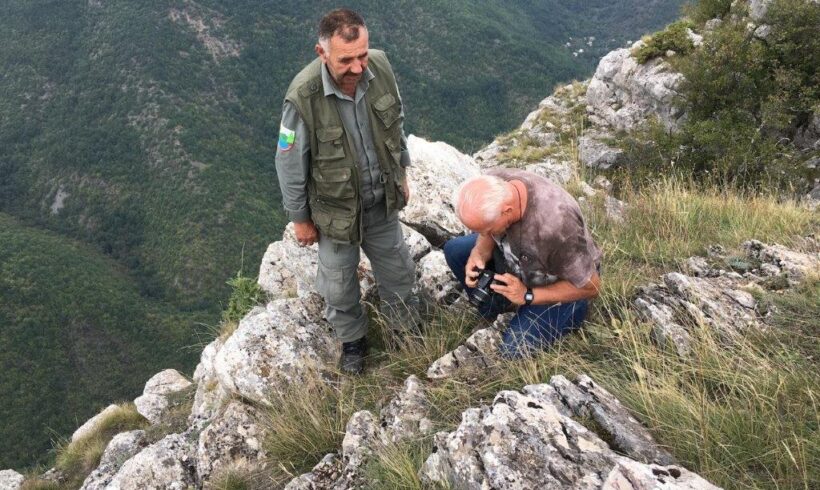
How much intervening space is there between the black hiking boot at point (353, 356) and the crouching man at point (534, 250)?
1.05 meters

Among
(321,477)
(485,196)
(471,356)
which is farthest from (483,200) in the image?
(321,477)

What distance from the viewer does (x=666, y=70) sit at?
9375mm

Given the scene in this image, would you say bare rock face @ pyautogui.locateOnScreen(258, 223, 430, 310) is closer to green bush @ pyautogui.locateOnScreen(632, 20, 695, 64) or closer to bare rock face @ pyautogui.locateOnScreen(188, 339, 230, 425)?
bare rock face @ pyautogui.locateOnScreen(188, 339, 230, 425)

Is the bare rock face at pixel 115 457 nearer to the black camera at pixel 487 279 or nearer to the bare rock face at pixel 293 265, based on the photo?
the bare rock face at pixel 293 265

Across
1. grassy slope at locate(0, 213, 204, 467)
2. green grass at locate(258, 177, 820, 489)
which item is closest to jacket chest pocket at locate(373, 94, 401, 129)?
green grass at locate(258, 177, 820, 489)

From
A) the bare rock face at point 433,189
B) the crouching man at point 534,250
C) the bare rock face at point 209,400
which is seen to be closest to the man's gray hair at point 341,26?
the crouching man at point 534,250

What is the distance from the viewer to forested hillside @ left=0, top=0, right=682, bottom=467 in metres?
40.8

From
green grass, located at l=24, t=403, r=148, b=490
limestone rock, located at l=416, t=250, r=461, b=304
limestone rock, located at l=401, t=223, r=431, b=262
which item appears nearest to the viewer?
limestone rock, located at l=416, t=250, r=461, b=304

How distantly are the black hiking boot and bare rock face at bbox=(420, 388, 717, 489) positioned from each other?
57.7 inches

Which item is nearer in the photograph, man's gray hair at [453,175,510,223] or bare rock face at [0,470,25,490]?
man's gray hair at [453,175,510,223]

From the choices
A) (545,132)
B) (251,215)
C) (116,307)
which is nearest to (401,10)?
(251,215)

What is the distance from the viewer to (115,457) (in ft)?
15.3

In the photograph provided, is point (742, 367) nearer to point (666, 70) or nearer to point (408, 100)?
point (666, 70)

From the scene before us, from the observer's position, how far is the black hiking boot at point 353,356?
147 inches
